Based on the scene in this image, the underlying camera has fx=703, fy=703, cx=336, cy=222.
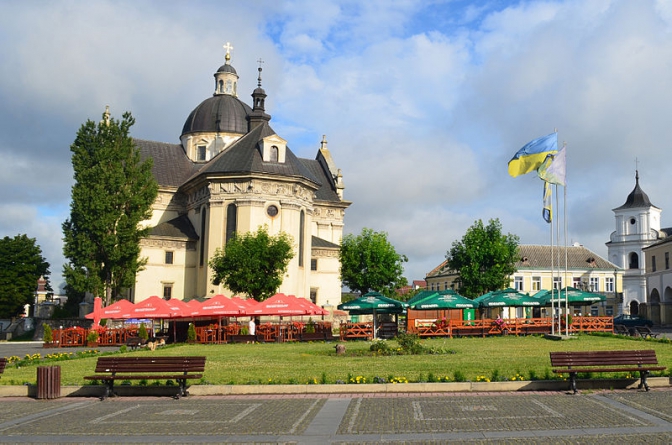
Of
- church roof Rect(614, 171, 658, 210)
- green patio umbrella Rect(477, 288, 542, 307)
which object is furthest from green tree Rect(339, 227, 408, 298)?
church roof Rect(614, 171, 658, 210)

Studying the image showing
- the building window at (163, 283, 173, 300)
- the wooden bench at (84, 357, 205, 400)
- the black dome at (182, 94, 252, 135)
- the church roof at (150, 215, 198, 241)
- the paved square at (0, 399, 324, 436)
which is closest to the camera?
the paved square at (0, 399, 324, 436)

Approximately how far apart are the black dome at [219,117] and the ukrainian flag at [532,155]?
1653 inches

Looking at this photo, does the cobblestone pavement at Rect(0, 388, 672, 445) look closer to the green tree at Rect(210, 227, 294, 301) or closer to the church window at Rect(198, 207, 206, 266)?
the green tree at Rect(210, 227, 294, 301)

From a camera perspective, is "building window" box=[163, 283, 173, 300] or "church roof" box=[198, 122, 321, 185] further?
"building window" box=[163, 283, 173, 300]

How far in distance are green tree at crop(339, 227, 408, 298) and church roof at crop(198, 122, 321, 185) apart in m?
14.8

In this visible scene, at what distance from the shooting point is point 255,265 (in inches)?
1951

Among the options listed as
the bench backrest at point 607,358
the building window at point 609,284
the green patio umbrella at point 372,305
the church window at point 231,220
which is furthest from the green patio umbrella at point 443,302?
the building window at point 609,284

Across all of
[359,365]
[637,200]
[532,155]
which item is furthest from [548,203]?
[637,200]

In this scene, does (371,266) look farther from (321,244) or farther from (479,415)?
(479,415)

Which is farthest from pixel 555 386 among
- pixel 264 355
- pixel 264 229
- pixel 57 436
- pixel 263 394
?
pixel 264 229

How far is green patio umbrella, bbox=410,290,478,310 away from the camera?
3875cm

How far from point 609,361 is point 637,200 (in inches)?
3822

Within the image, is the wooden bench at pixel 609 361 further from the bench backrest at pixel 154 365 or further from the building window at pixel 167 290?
the building window at pixel 167 290

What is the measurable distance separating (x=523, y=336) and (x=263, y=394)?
85.2ft
